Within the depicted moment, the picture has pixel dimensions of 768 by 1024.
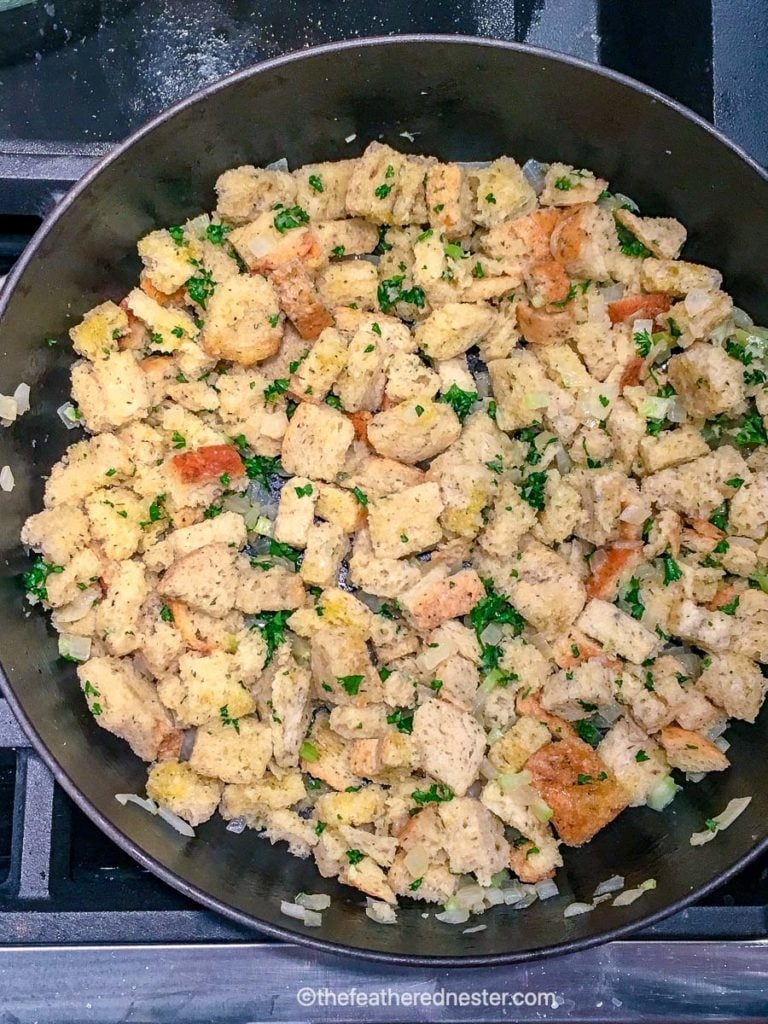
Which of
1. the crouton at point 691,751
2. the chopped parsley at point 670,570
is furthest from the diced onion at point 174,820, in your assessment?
the chopped parsley at point 670,570

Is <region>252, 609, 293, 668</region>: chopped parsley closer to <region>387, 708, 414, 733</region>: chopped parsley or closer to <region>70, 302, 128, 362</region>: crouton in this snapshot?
<region>387, 708, 414, 733</region>: chopped parsley

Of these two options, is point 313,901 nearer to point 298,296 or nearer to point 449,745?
point 449,745

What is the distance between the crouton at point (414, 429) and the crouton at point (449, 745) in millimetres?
461

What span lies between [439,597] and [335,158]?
32.3 inches

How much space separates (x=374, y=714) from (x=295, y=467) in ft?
1.51

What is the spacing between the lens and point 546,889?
5.72 feet

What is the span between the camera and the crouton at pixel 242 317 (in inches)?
68.7

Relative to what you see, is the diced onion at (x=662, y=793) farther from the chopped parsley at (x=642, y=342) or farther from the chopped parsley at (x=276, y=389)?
the chopped parsley at (x=276, y=389)

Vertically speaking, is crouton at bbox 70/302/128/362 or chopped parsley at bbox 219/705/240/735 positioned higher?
crouton at bbox 70/302/128/362

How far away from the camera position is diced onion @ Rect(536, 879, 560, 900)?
5.71ft

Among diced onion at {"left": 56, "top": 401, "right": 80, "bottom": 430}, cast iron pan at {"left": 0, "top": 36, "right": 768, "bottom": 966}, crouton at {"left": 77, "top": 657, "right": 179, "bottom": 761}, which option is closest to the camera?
cast iron pan at {"left": 0, "top": 36, "right": 768, "bottom": 966}

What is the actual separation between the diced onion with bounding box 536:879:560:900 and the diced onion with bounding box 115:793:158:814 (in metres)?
0.68

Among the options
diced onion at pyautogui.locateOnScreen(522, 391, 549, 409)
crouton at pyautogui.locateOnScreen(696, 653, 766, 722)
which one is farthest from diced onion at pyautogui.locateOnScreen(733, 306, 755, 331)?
crouton at pyautogui.locateOnScreen(696, 653, 766, 722)

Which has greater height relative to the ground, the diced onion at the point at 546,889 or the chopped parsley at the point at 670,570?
the chopped parsley at the point at 670,570
